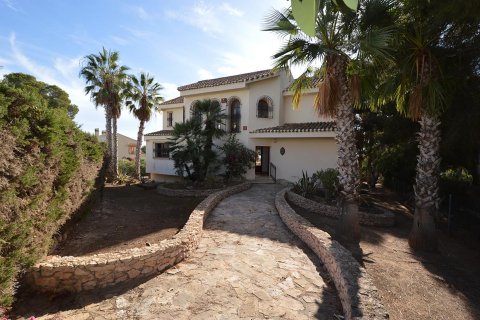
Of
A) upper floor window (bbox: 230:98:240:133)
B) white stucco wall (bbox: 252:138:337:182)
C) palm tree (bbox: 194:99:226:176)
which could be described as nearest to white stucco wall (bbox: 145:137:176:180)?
palm tree (bbox: 194:99:226:176)

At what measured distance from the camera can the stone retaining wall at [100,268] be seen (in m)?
5.06

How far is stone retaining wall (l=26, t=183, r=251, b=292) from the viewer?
5062 mm

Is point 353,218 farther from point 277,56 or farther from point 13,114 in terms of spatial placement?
point 13,114

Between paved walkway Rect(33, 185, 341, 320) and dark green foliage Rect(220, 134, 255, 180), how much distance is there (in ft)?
28.7

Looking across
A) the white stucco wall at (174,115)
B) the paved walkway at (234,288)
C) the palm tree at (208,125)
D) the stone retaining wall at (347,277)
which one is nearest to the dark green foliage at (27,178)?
the paved walkway at (234,288)

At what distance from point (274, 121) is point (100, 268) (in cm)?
1546

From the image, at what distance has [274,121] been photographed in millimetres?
19109

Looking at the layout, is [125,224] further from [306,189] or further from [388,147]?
[388,147]

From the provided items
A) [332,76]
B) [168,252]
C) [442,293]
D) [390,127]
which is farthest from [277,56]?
[390,127]

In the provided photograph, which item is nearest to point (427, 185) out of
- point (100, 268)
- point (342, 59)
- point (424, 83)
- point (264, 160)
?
point (424, 83)

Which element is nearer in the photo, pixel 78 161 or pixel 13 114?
pixel 13 114

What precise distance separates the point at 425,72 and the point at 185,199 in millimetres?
11311

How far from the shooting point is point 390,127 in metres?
13.6

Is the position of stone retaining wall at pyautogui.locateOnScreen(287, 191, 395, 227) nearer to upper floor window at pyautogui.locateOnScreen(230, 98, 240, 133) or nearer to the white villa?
the white villa
